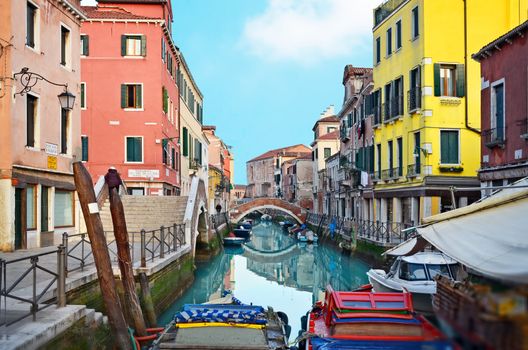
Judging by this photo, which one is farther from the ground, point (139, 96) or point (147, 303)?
point (139, 96)

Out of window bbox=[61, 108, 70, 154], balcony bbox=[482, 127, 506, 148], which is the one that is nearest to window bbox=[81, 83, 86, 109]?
window bbox=[61, 108, 70, 154]

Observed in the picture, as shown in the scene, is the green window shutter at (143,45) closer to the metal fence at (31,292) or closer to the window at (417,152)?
the window at (417,152)

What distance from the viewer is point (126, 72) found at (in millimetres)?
25203

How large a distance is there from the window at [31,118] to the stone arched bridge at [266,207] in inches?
1405

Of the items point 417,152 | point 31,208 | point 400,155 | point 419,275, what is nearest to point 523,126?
point 419,275

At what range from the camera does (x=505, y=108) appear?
14.2 m

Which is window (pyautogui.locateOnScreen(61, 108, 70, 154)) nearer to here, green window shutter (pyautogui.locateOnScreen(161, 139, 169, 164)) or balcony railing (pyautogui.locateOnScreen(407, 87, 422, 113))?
green window shutter (pyautogui.locateOnScreen(161, 139, 169, 164))

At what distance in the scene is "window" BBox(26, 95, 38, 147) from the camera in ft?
46.0

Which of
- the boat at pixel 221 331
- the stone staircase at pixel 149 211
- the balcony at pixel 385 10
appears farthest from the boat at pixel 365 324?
the balcony at pixel 385 10

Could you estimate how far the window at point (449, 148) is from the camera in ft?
68.2

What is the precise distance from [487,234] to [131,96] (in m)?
21.8

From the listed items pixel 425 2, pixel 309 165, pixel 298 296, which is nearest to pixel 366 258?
pixel 298 296

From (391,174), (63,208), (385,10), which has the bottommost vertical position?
(63,208)

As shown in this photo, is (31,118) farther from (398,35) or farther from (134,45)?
(398,35)
